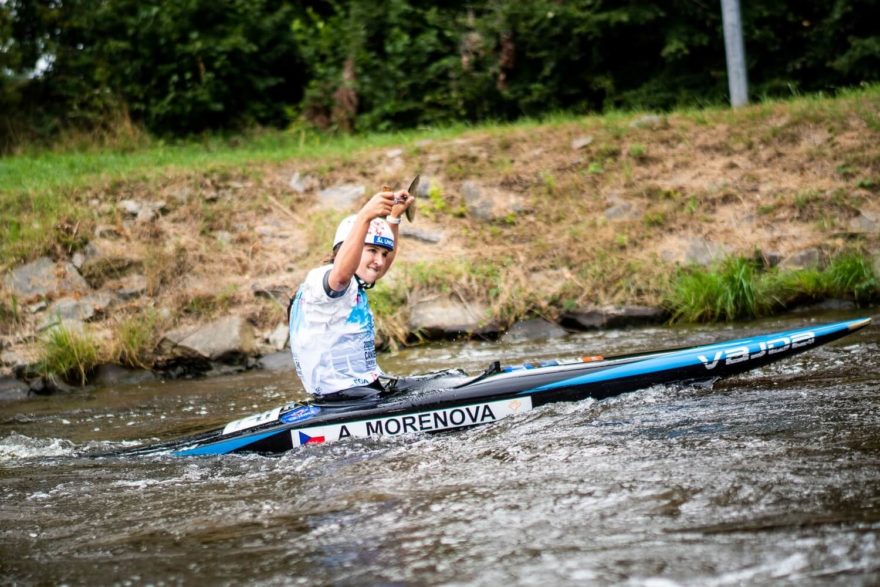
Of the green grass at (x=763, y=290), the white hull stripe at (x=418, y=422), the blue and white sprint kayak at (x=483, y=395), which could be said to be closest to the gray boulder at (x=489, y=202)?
the green grass at (x=763, y=290)

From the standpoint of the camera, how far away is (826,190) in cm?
972

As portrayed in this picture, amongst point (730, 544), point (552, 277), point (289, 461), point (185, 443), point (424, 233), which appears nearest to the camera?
point (730, 544)

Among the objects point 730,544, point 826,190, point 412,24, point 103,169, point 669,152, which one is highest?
point 412,24

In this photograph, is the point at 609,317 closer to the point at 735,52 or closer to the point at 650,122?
the point at 650,122

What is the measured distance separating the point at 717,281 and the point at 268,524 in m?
5.98

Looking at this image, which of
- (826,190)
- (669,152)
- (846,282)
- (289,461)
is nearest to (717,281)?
(846,282)

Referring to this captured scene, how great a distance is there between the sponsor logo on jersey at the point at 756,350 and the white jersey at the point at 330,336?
197 cm

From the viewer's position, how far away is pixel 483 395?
5375mm

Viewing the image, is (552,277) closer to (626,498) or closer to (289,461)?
(289,461)

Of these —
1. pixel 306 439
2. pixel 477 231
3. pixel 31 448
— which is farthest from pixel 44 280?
pixel 306 439

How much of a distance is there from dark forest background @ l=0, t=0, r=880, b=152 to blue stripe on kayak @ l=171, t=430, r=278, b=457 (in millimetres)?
9110

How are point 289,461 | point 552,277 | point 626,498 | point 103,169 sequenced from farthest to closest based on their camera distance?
point 103,169, point 552,277, point 289,461, point 626,498

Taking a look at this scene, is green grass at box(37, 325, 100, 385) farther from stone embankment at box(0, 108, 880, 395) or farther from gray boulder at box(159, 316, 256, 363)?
gray boulder at box(159, 316, 256, 363)

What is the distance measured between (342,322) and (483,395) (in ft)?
3.00
